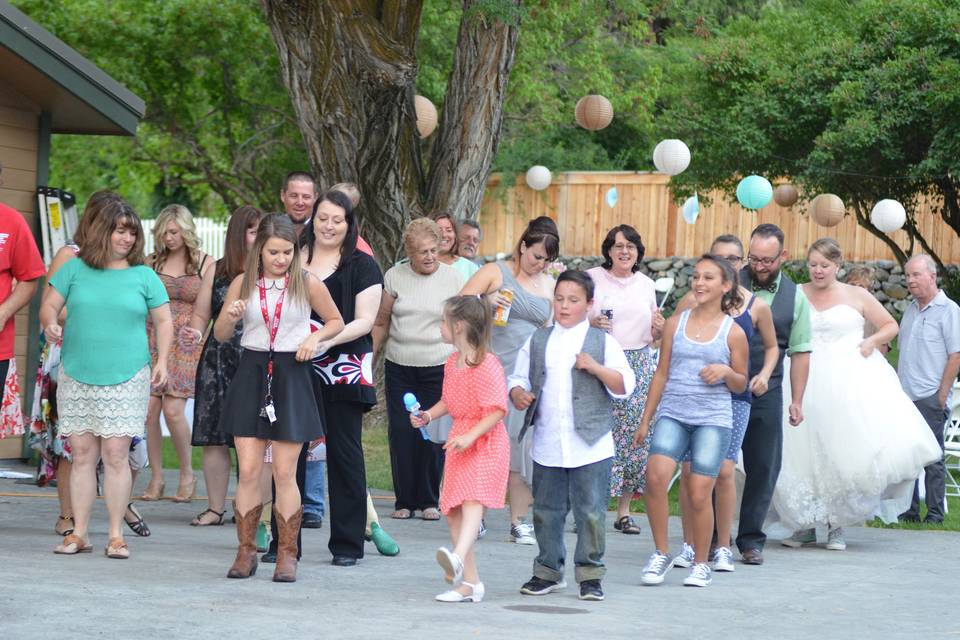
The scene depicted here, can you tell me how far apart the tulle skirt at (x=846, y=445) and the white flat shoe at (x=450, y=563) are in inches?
122

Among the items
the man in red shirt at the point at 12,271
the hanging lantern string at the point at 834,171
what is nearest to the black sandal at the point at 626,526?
the man in red shirt at the point at 12,271

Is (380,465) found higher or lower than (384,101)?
lower

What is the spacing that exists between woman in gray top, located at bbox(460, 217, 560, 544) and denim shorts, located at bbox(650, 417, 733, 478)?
143cm

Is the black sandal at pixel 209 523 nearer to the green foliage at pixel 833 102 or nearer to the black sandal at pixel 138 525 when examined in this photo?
the black sandal at pixel 138 525

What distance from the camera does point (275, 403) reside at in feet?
21.3

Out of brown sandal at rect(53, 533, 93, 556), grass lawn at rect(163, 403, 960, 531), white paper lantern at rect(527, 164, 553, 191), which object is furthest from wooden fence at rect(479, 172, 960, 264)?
brown sandal at rect(53, 533, 93, 556)

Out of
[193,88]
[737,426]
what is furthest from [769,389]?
[193,88]

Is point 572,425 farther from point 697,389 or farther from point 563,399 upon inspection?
point 697,389

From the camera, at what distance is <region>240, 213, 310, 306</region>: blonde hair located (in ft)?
21.5

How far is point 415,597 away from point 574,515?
0.85 meters

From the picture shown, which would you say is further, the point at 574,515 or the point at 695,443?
the point at 695,443

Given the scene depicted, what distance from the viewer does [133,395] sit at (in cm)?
716

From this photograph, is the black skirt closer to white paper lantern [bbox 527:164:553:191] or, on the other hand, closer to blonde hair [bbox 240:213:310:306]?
blonde hair [bbox 240:213:310:306]

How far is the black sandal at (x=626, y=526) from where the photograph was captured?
9055 millimetres
